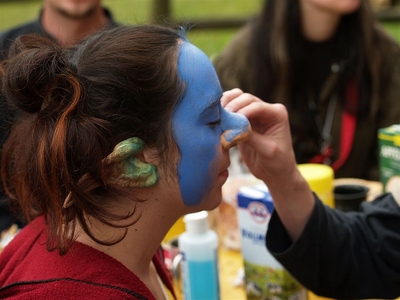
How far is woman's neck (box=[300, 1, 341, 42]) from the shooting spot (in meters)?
2.32

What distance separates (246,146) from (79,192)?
0.43 metres

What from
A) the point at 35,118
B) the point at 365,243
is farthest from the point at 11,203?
the point at 365,243

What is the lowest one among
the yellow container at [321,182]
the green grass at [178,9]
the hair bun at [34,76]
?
the green grass at [178,9]

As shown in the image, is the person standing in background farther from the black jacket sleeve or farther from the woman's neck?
the black jacket sleeve

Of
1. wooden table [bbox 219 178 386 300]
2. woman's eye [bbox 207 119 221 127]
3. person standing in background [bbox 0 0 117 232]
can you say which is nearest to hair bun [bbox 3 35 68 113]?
woman's eye [bbox 207 119 221 127]

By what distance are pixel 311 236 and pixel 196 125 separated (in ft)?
1.30

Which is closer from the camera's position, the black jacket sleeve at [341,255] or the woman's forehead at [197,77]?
the woman's forehead at [197,77]

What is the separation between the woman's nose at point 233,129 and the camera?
0.96m

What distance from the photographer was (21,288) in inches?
32.6

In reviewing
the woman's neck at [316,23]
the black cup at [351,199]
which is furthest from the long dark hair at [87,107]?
the woman's neck at [316,23]

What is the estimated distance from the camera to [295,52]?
2.30 metres

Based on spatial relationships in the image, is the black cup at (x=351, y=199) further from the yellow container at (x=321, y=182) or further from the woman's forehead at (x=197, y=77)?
the woman's forehead at (x=197, y=77)

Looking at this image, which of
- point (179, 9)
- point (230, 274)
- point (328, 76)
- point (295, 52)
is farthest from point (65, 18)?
point (179, 9)

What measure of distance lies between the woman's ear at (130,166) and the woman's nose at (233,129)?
14 centimetres
